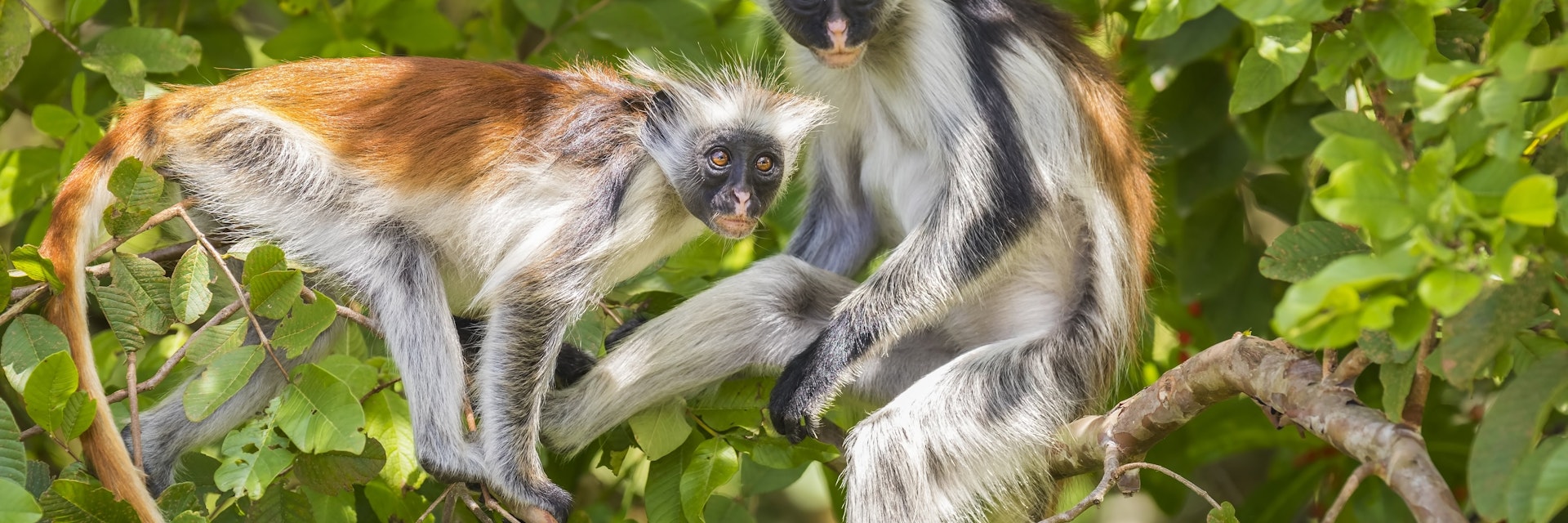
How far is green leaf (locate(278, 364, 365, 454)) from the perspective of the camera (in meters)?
3.27

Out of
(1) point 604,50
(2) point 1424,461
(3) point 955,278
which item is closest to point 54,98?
(1) point 604,50

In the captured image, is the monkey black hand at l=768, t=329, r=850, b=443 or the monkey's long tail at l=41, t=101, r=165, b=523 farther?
the monkey black hand at l=768, t=329, r=850, b=443

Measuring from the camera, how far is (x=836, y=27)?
453cm

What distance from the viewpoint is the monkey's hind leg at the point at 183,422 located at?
425 centimetres

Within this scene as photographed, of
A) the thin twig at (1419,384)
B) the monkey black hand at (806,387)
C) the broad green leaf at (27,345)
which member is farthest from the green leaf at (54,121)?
the thin twig at (1419,384)

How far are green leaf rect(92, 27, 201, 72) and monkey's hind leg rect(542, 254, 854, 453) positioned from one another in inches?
69.0

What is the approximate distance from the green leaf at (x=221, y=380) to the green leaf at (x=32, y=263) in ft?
1.85

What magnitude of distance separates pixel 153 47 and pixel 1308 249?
153 inches

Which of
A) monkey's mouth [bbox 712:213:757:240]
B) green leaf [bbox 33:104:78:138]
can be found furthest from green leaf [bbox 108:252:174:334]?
monkey's mouth [bbox 712:213:757:240]

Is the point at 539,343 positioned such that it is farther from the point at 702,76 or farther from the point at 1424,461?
the point at 1424,461

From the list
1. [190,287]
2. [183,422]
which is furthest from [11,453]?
[183,422]

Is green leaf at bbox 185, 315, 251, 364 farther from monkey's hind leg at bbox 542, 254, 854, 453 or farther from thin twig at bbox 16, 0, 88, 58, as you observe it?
thin twig at bbox 16, 0, 88, 58

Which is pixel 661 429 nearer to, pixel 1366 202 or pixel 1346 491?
pixel 1346 491

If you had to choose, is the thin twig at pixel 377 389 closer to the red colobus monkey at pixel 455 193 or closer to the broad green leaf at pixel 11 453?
the red colobus monkey at pixel 455 193
